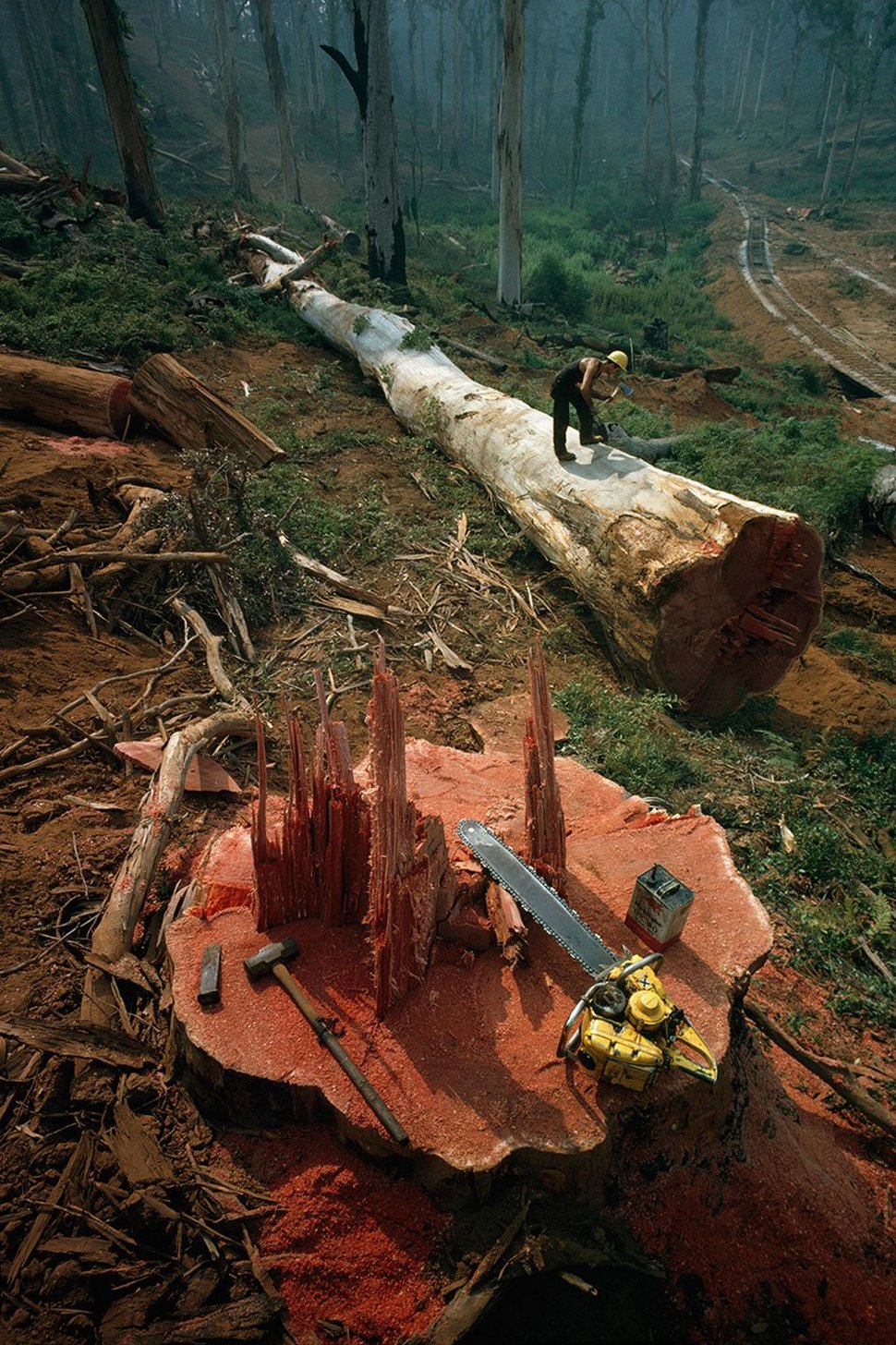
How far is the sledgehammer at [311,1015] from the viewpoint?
1.90 m

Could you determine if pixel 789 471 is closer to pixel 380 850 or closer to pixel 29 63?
pixel 380 850

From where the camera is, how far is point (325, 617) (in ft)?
17.2

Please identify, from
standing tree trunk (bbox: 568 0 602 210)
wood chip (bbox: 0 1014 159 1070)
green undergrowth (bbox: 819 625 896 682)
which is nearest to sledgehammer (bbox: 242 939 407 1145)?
wood chip (bbox: 0 1014 159 1070)

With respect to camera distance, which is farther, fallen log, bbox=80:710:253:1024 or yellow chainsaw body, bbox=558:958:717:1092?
fallen log, bbox=80:710:253:1024

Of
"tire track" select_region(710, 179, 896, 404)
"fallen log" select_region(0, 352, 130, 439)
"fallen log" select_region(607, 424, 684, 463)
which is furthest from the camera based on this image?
"tire track" select_region(710, 179, 896, 404)

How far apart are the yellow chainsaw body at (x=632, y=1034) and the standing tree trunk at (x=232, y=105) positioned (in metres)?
27.3

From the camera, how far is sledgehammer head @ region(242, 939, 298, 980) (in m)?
2.24

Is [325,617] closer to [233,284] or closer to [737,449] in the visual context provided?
[737,449]

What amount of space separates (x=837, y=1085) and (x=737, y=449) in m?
7.76

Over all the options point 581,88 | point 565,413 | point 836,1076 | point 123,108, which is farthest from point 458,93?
point 836,1076

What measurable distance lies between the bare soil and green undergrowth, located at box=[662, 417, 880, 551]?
3.08 metres

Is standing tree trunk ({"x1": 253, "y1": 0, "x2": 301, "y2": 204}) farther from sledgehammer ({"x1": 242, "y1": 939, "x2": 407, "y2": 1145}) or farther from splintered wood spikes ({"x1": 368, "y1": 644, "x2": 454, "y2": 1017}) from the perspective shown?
sledgehammer ({"x1": 242, "y1": 939, "x2": 407, "y2": 1145})

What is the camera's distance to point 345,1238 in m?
1.95

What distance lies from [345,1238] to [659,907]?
1.28 m
